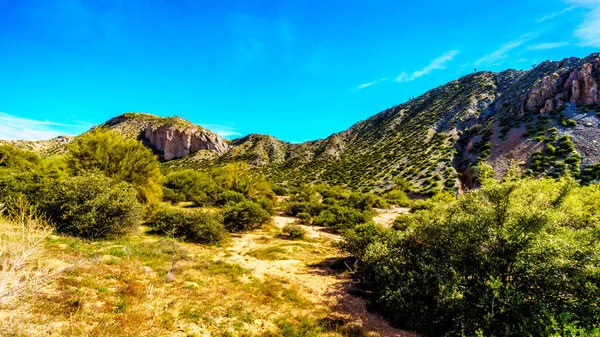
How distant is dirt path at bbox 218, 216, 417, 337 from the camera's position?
909 centimetres

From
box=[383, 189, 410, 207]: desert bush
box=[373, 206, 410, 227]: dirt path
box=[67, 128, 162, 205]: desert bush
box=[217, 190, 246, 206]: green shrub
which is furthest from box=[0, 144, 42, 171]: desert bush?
box=[383, 189, 410, 207]: desert bush

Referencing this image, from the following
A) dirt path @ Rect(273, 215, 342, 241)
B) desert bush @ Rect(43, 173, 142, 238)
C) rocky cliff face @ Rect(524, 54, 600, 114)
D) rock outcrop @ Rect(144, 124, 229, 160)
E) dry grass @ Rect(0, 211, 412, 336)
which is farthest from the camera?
rock outcrop @ Rect(144, 124, 229, 160)

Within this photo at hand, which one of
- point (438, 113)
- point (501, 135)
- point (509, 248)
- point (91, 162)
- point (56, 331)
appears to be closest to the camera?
point (56, 331)

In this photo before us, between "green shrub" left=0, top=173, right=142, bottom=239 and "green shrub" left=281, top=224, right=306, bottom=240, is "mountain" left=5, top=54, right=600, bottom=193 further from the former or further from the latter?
"green shrub" left=0, top=173, right=142, bottom=239

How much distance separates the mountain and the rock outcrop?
0.46m

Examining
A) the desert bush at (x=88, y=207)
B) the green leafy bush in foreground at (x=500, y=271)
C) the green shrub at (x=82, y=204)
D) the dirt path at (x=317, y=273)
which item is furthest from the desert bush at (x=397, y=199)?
the desert bush at (x=88, y=207)

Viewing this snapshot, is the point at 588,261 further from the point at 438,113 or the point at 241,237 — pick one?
the point at 438,113

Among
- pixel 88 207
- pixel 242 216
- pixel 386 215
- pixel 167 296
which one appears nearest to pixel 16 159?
pixel 88 207

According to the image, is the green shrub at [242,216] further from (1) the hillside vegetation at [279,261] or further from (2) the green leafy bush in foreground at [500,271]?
(2) the green leafy bush in foreground at [500,271]

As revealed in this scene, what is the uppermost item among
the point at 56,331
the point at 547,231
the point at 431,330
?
the point at 547,231

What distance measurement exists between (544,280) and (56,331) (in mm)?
12797

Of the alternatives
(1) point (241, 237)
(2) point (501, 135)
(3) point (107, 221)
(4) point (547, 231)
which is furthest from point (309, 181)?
(4) point (547, 231)

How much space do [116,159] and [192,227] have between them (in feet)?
32.4

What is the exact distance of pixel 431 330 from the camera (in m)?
8.39
